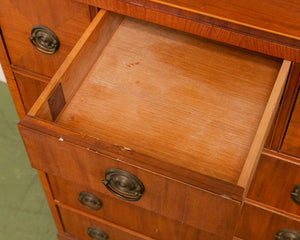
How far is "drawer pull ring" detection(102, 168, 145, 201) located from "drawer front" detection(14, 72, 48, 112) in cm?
46

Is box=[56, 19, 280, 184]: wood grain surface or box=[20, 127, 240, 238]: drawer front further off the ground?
box=[56, 19, 280, 184]: wood grain surface

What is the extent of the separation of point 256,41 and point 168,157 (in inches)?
9.9

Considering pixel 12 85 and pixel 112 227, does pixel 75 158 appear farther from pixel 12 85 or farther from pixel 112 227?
pixel 12 85

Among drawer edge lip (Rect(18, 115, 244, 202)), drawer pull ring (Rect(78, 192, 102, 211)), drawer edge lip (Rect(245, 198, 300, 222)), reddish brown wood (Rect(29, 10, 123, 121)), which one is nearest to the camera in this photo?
drawer edge lip (Rect(18, 115, 244, 202))

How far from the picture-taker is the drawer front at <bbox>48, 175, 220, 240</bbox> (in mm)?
977

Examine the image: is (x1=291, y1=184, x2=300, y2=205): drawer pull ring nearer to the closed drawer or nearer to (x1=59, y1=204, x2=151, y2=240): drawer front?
(x1=59, y1=204, x2=151, y2=240): drawer front

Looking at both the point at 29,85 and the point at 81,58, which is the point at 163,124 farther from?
the point at 29,85

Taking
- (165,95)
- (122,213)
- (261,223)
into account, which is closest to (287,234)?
(261,223)

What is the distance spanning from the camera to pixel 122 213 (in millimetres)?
1019

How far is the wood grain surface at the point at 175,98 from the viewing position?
79cm

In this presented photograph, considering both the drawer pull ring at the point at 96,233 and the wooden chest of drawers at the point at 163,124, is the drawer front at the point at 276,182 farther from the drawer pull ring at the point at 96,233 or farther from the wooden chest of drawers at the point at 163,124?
the drawer pull ring at the point at 96,233

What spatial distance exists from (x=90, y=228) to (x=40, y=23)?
1.68 ft

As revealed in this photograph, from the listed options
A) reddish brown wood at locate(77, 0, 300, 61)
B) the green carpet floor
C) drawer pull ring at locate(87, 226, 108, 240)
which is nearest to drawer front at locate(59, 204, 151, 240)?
drawer pull ring at locate(87, 226, 108, 240)

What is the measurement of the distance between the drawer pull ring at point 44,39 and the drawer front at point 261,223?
0.60 meters
